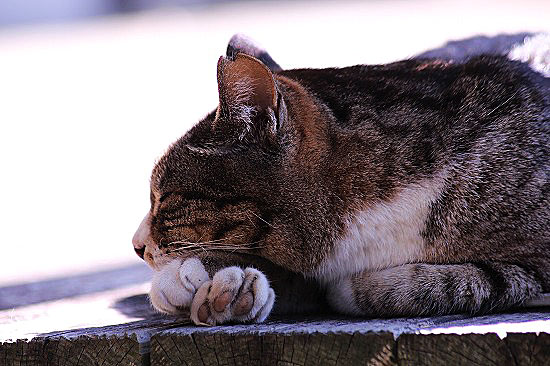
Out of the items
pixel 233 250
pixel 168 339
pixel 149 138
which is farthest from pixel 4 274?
pixel 149 138

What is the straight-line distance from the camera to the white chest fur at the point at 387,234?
8.02ft

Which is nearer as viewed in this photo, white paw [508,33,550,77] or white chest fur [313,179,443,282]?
white chest fur [313,179,443,282]

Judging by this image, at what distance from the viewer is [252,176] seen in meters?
2.46

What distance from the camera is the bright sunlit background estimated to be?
20.9 feet

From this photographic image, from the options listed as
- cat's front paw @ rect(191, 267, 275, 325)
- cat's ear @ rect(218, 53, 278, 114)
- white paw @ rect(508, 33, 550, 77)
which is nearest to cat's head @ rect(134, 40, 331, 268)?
cat's ear @ rect(218, 53, 278, 114)

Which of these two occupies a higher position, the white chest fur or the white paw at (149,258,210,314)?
the white chest fur

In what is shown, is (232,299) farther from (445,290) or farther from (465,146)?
(465,146)

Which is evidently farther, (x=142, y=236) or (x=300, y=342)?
(x=142, y=236)

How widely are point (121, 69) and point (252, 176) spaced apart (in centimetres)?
628

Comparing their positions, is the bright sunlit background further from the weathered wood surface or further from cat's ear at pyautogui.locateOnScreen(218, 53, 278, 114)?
the weathered wood surface

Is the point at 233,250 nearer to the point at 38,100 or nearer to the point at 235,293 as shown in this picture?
the point at 235,293

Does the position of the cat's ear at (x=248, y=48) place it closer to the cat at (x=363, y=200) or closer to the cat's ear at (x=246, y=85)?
the cat at (x=363, y=200)

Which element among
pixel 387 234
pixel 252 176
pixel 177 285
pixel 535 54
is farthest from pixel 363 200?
pixel 535 54

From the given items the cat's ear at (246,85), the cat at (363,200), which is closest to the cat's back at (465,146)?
the cat at (363,200)
